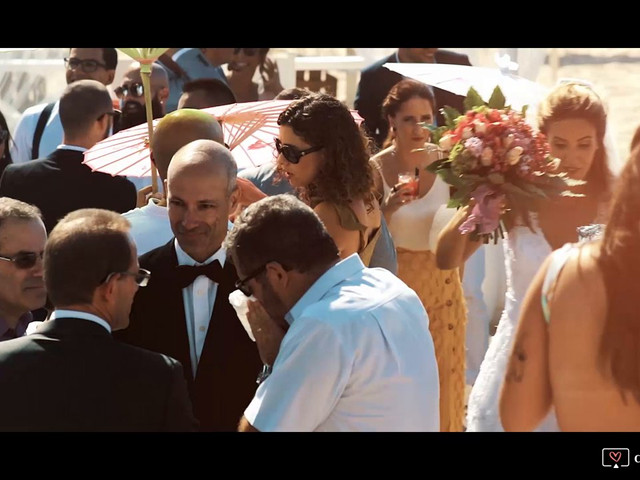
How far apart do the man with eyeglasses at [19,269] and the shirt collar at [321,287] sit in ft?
5.14

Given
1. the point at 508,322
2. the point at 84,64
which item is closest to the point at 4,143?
the point at 84,64

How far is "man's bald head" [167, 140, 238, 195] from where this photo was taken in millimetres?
4082

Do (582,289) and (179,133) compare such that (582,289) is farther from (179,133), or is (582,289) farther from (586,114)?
(179,133)

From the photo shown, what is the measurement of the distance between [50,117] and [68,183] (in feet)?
5.62

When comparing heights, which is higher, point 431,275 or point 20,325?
point 20,325

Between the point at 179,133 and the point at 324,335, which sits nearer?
the point at 324,335

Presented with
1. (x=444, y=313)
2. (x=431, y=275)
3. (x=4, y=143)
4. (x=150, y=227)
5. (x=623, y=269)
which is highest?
(x=623, y=269)

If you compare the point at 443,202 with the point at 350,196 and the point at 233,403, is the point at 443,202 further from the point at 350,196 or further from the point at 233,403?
the point at 233,403

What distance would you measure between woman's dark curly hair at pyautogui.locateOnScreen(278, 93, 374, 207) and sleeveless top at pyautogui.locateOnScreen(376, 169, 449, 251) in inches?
54.4

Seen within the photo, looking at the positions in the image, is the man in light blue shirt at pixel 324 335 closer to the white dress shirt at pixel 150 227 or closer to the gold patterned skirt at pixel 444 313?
A: the white dress shirt at pixel 150 227

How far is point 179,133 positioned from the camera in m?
4.60

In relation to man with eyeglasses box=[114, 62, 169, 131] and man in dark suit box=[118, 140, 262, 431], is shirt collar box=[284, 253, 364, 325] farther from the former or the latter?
man with eyeglasses box=[114, 62, 169, 131]

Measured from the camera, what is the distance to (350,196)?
14.6 ft

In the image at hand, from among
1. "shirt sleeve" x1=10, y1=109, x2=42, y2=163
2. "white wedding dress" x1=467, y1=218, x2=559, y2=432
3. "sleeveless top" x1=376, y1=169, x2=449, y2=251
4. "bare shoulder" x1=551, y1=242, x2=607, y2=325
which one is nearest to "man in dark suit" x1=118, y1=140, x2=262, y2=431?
"white wedding dress" x1=467, y1=218, x2=559, y2=432
